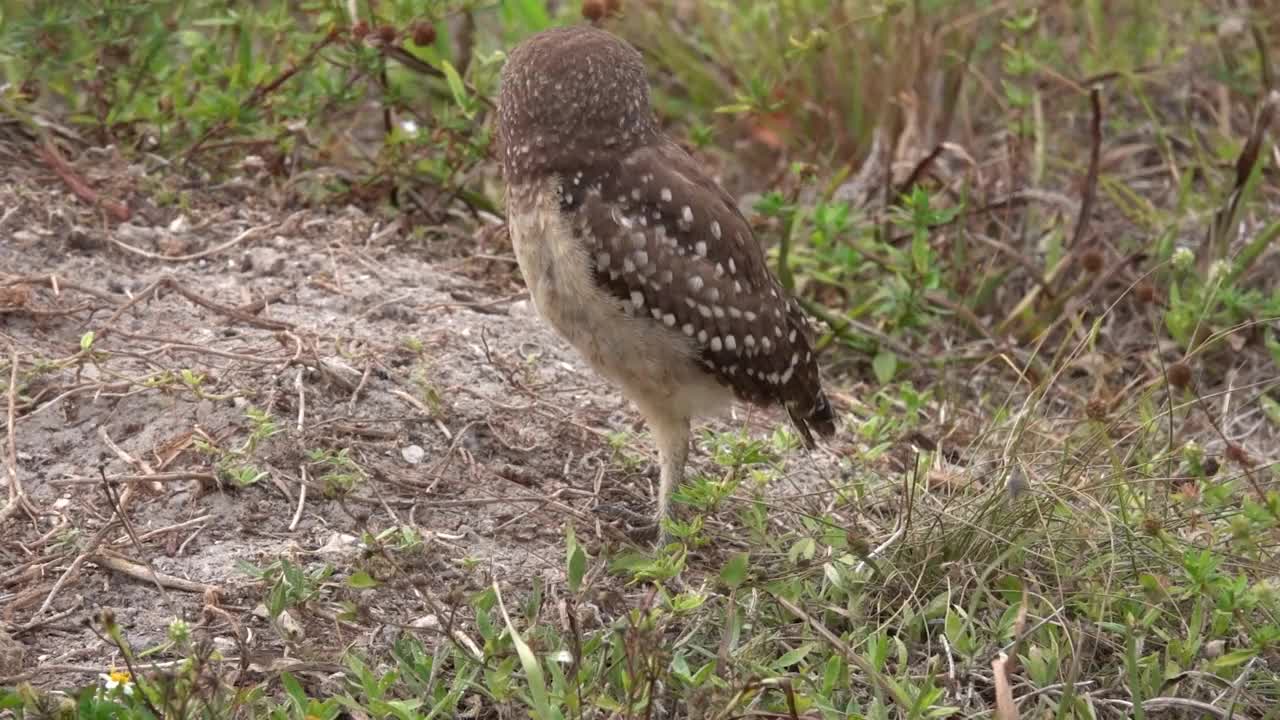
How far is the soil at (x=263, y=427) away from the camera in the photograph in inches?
146

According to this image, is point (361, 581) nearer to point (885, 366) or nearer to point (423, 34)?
point (423, 34)

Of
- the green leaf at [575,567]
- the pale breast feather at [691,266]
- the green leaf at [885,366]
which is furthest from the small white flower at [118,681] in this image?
the green leaf at [885,366]

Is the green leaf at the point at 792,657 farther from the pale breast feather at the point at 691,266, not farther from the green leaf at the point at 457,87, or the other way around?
the green leaf at the point at 457,87

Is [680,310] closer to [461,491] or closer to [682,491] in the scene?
[682,491]

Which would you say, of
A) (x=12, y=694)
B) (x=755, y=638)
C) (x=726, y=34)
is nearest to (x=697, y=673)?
(x=755, y=638)

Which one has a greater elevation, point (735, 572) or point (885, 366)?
point (735, 572)

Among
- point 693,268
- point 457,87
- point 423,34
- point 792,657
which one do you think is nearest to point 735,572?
point 792,657

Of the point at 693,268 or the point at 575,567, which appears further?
the point at 693,268

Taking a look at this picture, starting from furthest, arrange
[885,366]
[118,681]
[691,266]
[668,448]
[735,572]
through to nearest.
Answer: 1. [885,366]
2. [668,448]
3. [691,266]
4. [735,572]
5. [118,681]

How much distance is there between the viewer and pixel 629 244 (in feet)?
13.4

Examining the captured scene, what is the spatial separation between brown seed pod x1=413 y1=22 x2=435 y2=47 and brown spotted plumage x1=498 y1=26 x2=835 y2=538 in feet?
3.68

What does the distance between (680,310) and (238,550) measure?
50.0 inches

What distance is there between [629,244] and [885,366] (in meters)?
1.83

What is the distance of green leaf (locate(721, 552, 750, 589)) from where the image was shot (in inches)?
149
